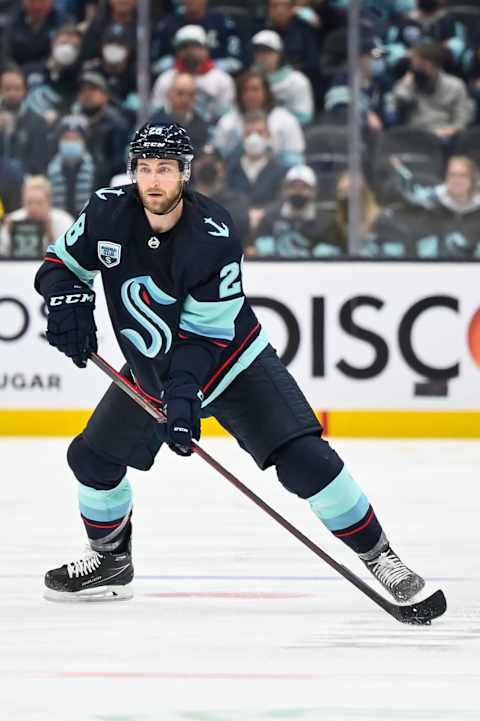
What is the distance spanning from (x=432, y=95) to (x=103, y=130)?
6.03 feet

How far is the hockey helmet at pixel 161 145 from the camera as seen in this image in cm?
418

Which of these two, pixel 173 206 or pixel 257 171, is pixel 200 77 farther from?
pixel 173 206

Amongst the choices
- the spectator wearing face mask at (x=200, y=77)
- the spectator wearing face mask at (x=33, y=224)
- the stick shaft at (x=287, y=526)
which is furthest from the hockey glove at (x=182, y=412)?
the spectator wearing face mask at (x=200, y=77)

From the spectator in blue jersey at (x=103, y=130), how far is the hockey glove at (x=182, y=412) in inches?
216

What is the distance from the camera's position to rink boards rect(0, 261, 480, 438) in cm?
878

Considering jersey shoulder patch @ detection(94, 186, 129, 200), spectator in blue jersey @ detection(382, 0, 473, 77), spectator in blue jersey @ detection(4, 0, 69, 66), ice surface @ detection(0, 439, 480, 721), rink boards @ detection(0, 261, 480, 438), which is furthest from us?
spectator in blue jersey @ detection(4, 0, 69, 66)

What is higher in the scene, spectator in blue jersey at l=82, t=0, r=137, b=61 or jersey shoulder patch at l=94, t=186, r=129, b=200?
spectator in blue jersey at l=82, t=0, r=137, b=61

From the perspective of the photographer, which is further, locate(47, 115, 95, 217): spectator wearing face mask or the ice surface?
locate(47, 115, 95, 217): spectator wearing face mask

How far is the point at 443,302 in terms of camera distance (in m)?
8.85

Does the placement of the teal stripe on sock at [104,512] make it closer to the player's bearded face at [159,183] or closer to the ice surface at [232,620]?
the ice surface at [232,620]

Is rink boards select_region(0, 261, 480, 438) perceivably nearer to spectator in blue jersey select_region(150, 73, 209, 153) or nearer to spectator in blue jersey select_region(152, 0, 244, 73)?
spectator in blue jersey select_region(150, 73, 209, 153)

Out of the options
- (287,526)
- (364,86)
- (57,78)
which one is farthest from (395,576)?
(57,78)

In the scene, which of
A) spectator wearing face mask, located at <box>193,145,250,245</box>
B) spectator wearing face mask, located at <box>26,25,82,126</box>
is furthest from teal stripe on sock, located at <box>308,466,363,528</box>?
spectator wearing face mask, located at <box>26,25,82,126</box>

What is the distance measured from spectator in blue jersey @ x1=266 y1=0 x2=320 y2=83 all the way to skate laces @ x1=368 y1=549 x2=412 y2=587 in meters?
5.89
